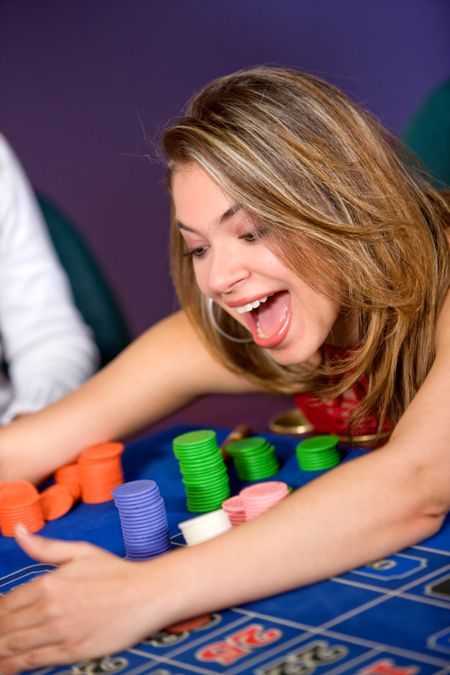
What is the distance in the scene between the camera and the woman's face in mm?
1710

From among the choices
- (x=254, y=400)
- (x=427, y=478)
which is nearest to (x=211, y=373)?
(x=427, y=478)

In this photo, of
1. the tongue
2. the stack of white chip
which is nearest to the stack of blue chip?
the stack of white chip

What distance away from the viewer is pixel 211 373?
2139mm

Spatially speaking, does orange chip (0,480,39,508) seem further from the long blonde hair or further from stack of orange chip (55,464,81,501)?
the long blonde hair

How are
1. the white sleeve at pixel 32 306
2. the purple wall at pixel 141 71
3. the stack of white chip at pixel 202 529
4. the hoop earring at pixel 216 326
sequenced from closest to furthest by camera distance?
the stack of white chip at pixel 202 529 < the hoop earring at pixel 216 326 < the white sleeve at pixel 32 306 < the purple wall at pixel 141 71

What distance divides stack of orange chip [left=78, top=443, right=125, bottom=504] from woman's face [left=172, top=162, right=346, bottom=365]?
Answer: 371 mm

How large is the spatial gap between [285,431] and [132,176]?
2232 mm

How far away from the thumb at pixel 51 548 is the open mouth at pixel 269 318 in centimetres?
54

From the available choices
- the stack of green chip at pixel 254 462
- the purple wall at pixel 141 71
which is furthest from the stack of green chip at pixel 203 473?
the purple wall at pixel 141 71

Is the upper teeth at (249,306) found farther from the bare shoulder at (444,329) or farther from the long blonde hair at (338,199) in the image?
the bare shoulder at (444,329)

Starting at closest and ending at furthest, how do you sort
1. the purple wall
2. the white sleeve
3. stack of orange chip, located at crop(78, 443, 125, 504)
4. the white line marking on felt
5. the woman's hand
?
the white line marking on felt
the woman's hand
stack of orange chip, located at crop(78, 443, 125, 504)
the white sleeve
the purple wall

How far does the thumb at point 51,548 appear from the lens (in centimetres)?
144

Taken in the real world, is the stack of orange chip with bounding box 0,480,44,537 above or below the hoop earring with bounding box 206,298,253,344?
below

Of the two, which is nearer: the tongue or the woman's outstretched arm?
the tongue
